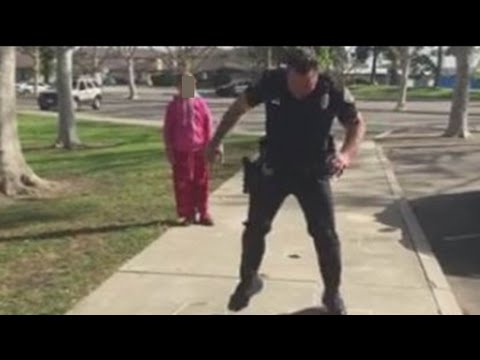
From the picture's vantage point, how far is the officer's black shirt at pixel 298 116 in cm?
439

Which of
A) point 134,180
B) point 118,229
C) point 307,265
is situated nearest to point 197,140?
point 118,229

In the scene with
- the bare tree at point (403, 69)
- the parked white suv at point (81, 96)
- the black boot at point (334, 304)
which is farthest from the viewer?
the parked white suv at point (81, 96)

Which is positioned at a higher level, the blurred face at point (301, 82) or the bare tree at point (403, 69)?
the blurred face at point (301, 82)

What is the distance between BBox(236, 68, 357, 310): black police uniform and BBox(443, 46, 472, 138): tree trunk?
51.8ft

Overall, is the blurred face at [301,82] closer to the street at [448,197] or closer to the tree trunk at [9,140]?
the street at [448,197]

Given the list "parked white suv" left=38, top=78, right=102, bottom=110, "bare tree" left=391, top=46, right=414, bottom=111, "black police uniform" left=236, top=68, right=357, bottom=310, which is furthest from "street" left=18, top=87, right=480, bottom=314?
"parked white suv" left=38, top=78, right=102, bottom=110

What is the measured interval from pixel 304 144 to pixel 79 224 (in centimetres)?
403

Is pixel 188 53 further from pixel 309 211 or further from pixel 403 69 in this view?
pixel 403 69

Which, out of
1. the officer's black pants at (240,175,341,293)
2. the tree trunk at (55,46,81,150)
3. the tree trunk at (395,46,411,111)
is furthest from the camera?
the tree trunk at (395,46,411,111)

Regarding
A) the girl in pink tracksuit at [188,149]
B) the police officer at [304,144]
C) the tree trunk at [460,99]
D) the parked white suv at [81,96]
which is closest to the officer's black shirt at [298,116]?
the police officer at [304,144]

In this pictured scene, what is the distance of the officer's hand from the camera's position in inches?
174

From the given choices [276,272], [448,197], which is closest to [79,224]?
[276,272]

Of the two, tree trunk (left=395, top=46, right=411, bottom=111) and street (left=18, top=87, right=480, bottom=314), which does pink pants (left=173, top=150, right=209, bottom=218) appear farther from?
tree trunk (left=395, top=46, right=411, bottom=111)

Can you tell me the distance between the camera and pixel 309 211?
15.0 ft
